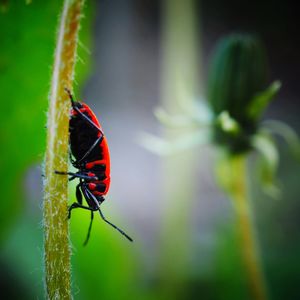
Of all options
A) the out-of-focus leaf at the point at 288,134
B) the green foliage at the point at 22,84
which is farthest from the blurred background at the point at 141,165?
the out-of-focus leaf at the point at 288,134

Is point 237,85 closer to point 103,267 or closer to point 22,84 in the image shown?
point 22,84

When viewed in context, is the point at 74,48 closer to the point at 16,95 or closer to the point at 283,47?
the point at 16,95

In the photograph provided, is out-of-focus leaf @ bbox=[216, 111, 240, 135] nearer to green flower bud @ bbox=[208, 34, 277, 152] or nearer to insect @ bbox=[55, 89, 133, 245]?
green flower bud @ bbox=[208, 34, 277, 152]

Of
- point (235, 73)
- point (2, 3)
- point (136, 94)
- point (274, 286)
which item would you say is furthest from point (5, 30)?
point (136, 94)

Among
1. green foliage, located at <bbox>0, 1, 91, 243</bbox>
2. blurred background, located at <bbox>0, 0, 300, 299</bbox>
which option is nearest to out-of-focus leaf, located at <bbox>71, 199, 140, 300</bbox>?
blurred background, located at <bbox>0, 0, 300, 299</bbox>

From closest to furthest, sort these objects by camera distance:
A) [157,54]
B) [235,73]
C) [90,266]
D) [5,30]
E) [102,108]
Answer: [5,30] < [235,73] < [90,266] < [102,108] < [157,54]
